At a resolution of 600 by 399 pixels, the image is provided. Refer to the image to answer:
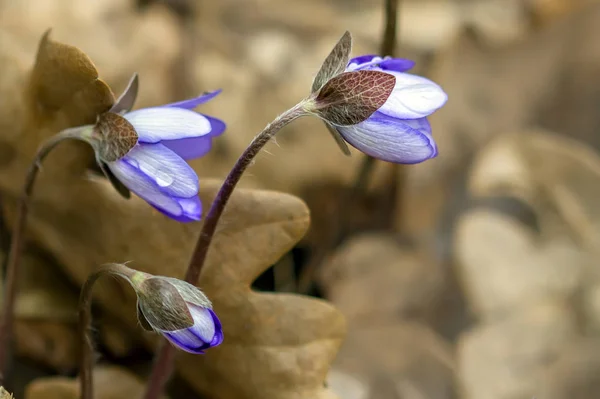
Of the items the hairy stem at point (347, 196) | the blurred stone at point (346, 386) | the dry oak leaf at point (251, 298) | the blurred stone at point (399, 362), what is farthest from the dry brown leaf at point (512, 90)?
the dry oak leaf at point (251, 298)

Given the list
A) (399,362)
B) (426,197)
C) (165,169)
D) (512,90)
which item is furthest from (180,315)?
(512,90)

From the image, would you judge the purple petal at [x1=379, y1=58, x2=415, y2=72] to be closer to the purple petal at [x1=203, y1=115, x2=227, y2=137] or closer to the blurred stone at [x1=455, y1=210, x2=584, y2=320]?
the purple petal at [x1=203, y1=115, x2=227, y2=137]

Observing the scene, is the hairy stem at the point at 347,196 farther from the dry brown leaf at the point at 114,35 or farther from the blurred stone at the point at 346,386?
the dry brown leaf at the point at 114,35

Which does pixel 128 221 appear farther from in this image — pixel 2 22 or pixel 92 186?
pixel 2 22

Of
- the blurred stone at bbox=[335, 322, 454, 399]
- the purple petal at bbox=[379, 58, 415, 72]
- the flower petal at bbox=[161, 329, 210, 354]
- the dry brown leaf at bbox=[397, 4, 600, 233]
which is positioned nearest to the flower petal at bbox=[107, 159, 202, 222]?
the flower petal at bbox=[161, 329, 210, 354]

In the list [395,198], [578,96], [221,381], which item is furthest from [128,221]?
[578,96]

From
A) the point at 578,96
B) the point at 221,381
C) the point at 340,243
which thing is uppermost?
the point at 578,96
